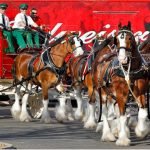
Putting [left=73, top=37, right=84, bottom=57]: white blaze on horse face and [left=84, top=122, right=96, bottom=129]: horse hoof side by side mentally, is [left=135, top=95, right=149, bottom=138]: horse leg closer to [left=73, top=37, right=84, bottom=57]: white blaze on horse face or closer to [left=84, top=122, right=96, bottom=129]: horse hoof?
[left=84, top=122, right=96, bottom=129]: horse hoof

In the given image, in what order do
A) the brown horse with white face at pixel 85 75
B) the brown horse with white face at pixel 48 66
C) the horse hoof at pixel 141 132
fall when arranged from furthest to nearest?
the brown horse with white face at pixel 48 66 → the brown horse with white face at pixel 85 75 → the horse hoof at pixel 141 132

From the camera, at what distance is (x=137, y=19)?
81.1ft

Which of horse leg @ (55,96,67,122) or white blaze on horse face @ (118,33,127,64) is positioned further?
horse leg @ (55,96,67,122)

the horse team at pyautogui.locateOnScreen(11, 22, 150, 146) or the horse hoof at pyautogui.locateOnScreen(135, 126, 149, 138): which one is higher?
the horse team at pyautogui.locateOnScreen(11, 22, 150, 146)

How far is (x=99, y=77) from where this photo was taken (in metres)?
15.9

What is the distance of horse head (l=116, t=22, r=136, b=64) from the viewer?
13954 mm

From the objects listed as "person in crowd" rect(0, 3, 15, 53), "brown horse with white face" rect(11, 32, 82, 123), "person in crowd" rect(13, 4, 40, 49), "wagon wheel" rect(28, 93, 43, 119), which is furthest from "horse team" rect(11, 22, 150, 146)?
"person in crowd" rect(0, 3, 15, 53)

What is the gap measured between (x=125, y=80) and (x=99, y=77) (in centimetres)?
154

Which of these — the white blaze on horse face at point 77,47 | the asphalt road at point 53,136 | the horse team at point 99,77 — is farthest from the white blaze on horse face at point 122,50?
the white blaze on horse face at point 77,47

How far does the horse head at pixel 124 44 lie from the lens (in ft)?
45.8

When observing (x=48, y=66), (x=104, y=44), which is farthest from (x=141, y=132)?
(x=48, y=66)

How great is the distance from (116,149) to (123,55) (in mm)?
1672

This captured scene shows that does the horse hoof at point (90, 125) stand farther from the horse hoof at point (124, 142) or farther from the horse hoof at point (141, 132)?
the horse hoof at point (124, 142)

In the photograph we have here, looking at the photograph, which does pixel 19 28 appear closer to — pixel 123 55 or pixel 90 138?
pixel 90 138
